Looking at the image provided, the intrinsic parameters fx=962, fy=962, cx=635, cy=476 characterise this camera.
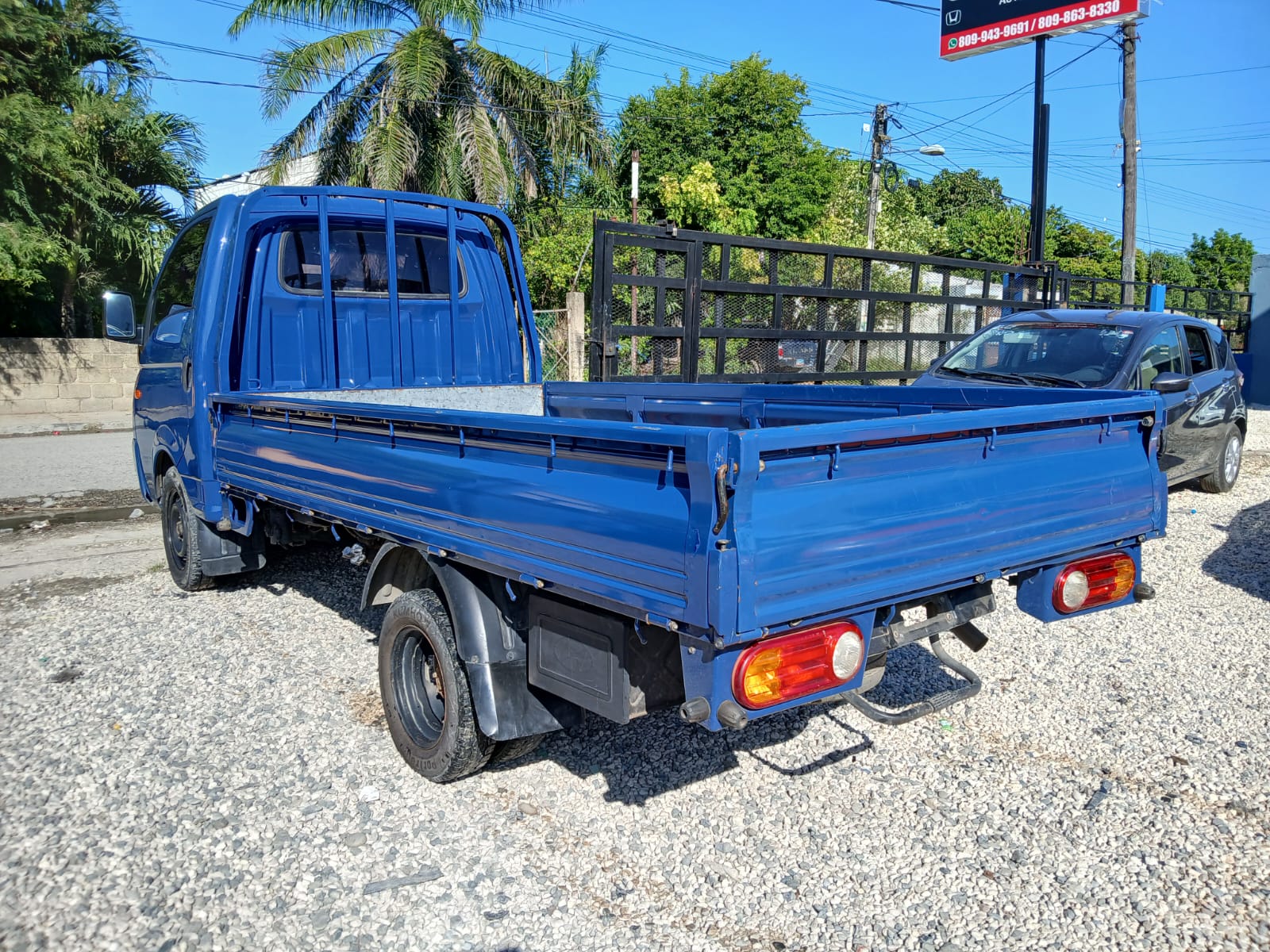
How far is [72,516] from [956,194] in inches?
2037

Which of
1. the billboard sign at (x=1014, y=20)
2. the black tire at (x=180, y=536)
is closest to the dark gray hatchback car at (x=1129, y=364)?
the black tire at (x=180, y=536)

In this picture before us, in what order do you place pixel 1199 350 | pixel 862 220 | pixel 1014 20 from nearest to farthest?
pixel 1199 350 < pixel 1014 20 < pixel 862 220

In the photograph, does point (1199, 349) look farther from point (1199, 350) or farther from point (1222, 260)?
point (1222, 260)

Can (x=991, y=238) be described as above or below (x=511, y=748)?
above

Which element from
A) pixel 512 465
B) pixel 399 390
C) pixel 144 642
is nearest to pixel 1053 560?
pixel 512 465

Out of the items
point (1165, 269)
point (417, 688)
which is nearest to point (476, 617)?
point (417, 688)

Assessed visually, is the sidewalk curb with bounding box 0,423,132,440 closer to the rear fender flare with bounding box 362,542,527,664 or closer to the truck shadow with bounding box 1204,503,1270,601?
the rear fender flare with bounding box 362,542,527,664

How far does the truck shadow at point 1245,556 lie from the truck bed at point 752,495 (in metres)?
3.38

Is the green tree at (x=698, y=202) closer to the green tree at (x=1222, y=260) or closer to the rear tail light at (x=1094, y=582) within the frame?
the rear tail light at (x=1094, y=582)

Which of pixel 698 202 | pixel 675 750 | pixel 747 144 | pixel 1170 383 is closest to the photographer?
pixel 675 750

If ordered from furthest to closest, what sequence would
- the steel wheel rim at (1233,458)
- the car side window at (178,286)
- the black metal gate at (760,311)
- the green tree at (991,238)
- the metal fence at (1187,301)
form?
the green tree at (991,238) < the metal fence at (1187,301) < the steel wheel rim at (1233,458) < the black metal gate at (760,311) < the car side window at (178,286)

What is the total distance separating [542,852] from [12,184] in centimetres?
1757

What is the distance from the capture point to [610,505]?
2.79 meters

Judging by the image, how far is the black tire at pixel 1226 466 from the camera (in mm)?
9281
